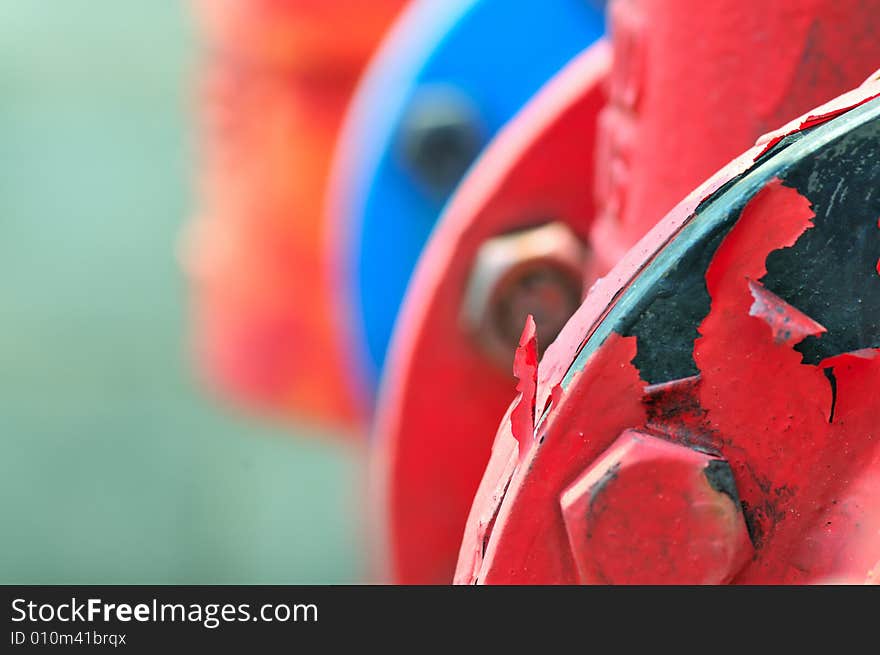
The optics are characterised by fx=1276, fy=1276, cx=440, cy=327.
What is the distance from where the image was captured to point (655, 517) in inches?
13.9

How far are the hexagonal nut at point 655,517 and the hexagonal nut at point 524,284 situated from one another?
0.36 metres

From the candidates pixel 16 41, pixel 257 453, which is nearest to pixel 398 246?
pixel 257 453

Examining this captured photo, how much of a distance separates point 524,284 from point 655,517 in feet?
1.28

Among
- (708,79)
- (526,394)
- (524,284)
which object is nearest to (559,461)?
(526,394)

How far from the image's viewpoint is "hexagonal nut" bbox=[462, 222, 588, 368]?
725 millimetres

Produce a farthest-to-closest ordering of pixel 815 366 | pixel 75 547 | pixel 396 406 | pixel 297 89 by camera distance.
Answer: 1. pixel 75 547
2. pixel 297 89
3. pixel 396 406
4. pixel 815 366

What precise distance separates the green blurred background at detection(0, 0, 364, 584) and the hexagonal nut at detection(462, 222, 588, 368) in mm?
1282

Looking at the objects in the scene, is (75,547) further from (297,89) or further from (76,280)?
(297,89)

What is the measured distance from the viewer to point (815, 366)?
0.35 m

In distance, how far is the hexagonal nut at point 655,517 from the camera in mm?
351

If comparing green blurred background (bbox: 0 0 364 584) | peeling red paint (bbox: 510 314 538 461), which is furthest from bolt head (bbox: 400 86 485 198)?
green blurred background (bbox: 0 0 364 584)

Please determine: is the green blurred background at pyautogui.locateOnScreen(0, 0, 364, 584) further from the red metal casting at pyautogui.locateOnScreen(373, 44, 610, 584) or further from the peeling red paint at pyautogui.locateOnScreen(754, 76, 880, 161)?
the peeling red paint at pyautogui.locateOnScreen(754, 76, 880, 161)

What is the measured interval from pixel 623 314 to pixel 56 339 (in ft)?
7.87

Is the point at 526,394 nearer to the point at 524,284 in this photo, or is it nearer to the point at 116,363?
the point at 524,284
